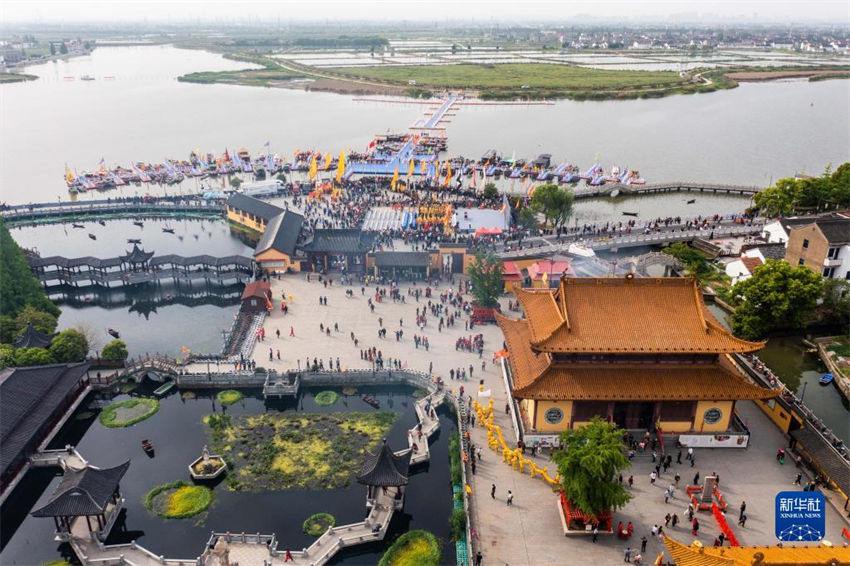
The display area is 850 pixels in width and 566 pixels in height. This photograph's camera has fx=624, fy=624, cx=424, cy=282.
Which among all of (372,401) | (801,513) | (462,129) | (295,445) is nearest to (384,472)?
(295,445)

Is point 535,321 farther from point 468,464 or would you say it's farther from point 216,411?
point 216,411

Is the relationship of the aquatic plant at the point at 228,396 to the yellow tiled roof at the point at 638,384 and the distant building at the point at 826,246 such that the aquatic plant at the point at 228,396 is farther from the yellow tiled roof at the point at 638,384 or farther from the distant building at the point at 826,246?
the distant building at the point at 826,246

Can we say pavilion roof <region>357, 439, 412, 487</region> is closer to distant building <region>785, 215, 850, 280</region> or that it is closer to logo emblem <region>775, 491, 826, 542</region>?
logo emblem <region>775, 491, 826, 542</region>

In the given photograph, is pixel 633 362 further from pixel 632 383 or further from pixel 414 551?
pixel 414 551

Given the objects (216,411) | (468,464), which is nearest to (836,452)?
(468,464)

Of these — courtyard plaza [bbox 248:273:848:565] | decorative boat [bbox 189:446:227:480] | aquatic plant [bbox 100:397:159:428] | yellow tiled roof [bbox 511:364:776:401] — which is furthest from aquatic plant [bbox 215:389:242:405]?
yellow tiled roof [bbox 511:364:776:401]

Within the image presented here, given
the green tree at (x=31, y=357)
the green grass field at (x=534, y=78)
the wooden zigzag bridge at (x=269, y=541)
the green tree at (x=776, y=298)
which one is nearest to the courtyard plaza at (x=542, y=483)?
the wooden zigzag bridge at (x=269, y=541)

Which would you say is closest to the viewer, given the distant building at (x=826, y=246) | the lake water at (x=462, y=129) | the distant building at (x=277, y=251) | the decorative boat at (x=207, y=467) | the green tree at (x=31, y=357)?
the decorative boat at (x=207, y=467)
